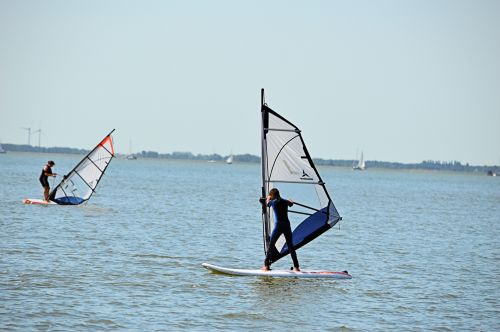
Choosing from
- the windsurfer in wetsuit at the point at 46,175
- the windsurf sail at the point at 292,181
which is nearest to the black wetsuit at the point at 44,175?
the windsurfer in wetsuit at the point at 46,175

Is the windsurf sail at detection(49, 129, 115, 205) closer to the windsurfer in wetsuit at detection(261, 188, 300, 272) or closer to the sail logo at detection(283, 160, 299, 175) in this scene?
the sail logo at detection(283, 160, 299, 175)

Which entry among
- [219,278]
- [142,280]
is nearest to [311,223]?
[219,278]

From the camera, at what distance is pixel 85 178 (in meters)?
31.1

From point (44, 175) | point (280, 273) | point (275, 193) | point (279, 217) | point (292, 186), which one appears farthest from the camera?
point (44, 175)

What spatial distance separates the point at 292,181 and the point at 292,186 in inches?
6.2

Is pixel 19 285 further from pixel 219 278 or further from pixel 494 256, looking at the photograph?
pixel 494 256

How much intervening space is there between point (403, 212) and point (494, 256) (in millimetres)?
20379

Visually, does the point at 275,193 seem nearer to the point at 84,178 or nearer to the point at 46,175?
the point at 46,175

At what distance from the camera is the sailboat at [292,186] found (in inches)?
639

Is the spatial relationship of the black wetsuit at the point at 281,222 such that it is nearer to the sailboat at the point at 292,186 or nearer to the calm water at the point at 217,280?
the sailboat at the point at 292,186

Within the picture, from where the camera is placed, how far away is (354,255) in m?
21.3

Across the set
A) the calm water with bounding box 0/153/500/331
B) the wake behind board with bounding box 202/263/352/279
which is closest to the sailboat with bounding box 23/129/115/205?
the calm water with bounding box 0/153/500/331

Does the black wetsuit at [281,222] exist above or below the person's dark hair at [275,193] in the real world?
below

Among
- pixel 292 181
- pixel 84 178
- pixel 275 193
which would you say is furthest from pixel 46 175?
pixel 275 193
